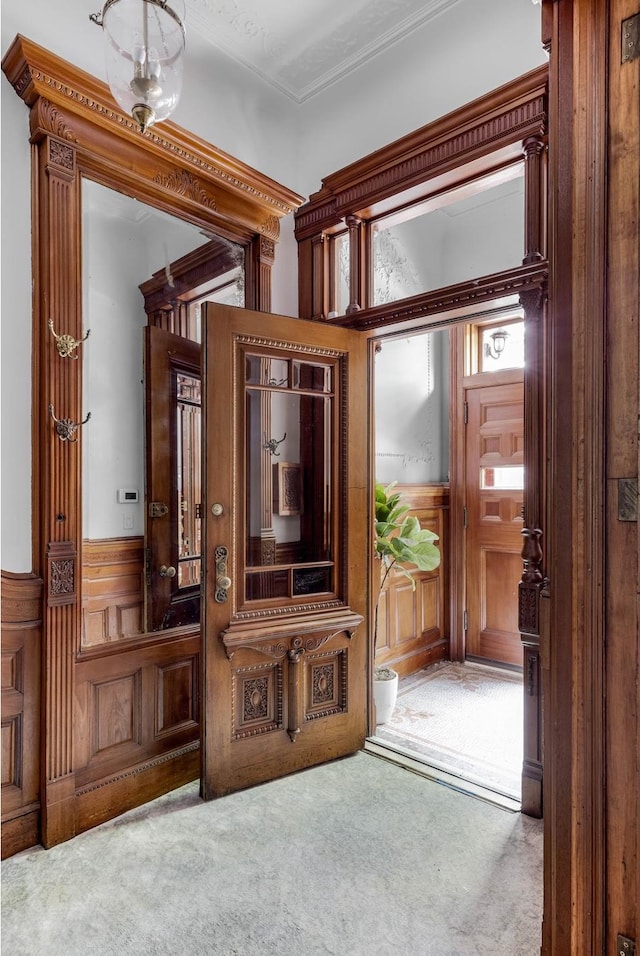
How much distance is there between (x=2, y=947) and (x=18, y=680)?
779mm

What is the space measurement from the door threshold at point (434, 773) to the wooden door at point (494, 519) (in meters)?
1.49

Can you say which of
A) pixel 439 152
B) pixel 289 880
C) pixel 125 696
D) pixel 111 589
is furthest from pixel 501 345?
pixel 289 880

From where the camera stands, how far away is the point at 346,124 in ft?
9.55

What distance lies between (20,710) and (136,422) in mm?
1206

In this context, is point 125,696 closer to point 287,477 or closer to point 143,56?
point 287,477

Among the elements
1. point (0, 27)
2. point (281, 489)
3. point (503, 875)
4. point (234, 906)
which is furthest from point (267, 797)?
point (0, 27)

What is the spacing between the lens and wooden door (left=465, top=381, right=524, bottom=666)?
390cm

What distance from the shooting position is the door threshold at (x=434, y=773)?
2334mm

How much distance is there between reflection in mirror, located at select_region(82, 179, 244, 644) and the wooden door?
233 cm

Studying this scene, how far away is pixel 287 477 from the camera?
9.14 ft

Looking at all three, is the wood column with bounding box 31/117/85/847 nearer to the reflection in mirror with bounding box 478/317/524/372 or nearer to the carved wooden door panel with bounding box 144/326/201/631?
the carved wooden door panel with bounding box 144/326/201/631

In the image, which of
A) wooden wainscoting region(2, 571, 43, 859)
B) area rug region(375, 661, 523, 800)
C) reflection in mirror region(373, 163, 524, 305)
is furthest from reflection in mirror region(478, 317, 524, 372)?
wooden wainscoting region(2, 571, 43, 859)

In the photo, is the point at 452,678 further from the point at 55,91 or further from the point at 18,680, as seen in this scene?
the point at 55,91

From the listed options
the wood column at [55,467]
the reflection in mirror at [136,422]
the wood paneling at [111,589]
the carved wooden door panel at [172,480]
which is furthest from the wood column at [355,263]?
the wood paneling at [111,589]
